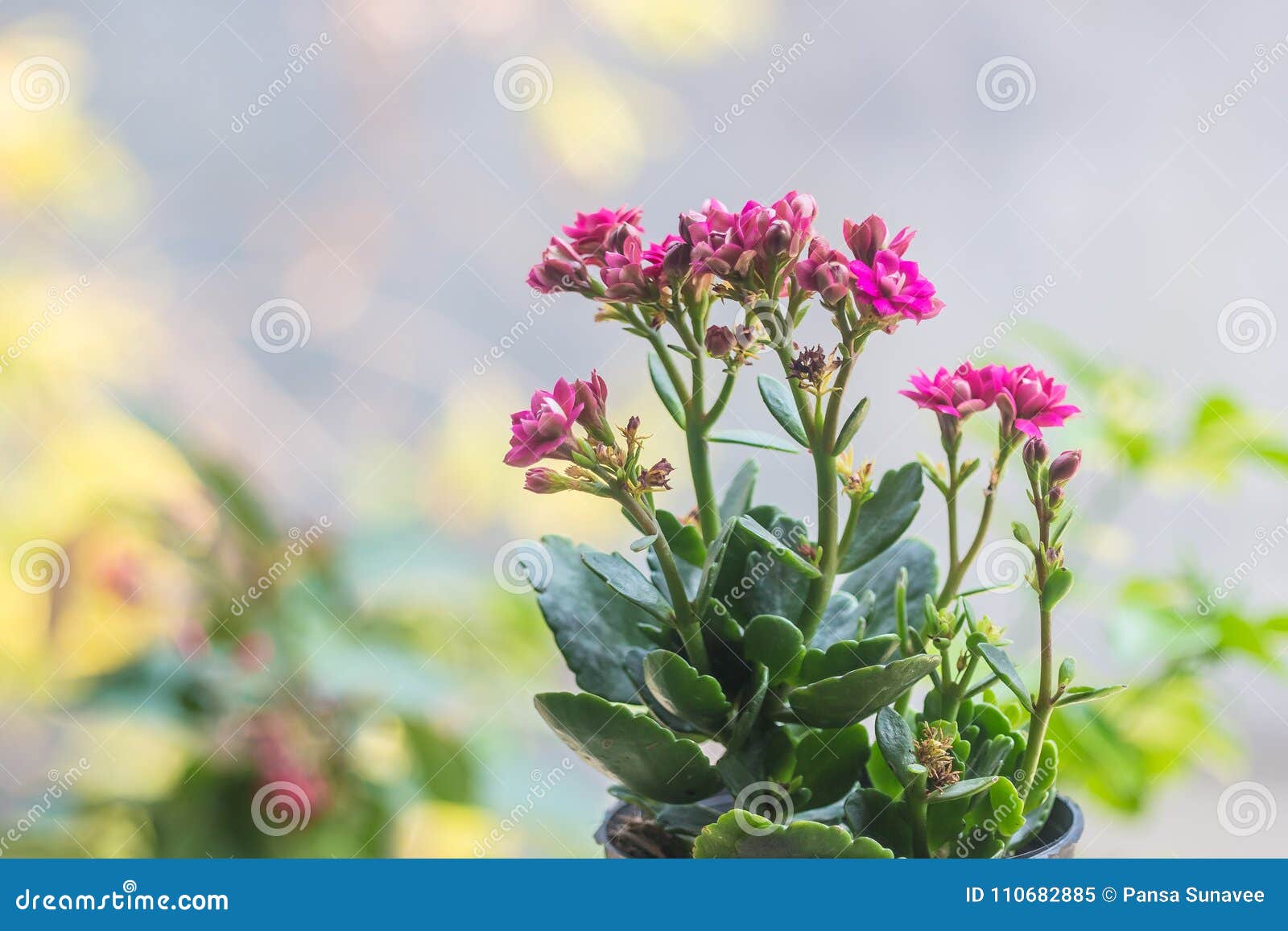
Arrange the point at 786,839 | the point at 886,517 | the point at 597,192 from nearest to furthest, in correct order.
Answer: the point at 786,839
the point at 886,517
the point at 597,192

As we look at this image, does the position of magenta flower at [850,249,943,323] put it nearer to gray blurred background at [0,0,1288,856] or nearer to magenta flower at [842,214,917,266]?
magenta flower at [842,214,917,266]

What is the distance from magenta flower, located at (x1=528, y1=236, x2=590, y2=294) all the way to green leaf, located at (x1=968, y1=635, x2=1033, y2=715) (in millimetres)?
263

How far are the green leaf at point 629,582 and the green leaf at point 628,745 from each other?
0.05 metres

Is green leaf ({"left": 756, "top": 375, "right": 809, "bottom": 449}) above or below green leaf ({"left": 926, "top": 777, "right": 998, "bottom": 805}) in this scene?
above

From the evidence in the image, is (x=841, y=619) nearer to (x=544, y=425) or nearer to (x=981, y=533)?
(x=981, y=533)

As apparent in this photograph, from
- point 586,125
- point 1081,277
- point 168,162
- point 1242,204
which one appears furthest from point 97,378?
point 1242,204

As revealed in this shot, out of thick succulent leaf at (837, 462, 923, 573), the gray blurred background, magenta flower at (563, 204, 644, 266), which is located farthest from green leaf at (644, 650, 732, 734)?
the gray blurred background

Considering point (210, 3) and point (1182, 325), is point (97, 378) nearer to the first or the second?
point (210, 3)

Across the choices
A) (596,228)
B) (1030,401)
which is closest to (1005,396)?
(1030,401)

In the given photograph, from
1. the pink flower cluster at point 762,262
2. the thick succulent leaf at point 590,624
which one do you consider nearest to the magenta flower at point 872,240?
the pink flower cluster at point 762,262

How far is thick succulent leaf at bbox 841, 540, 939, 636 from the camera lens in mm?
639

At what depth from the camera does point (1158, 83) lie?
5.29 ft

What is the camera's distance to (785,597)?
23.8 inches

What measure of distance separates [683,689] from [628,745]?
1.5 inches
